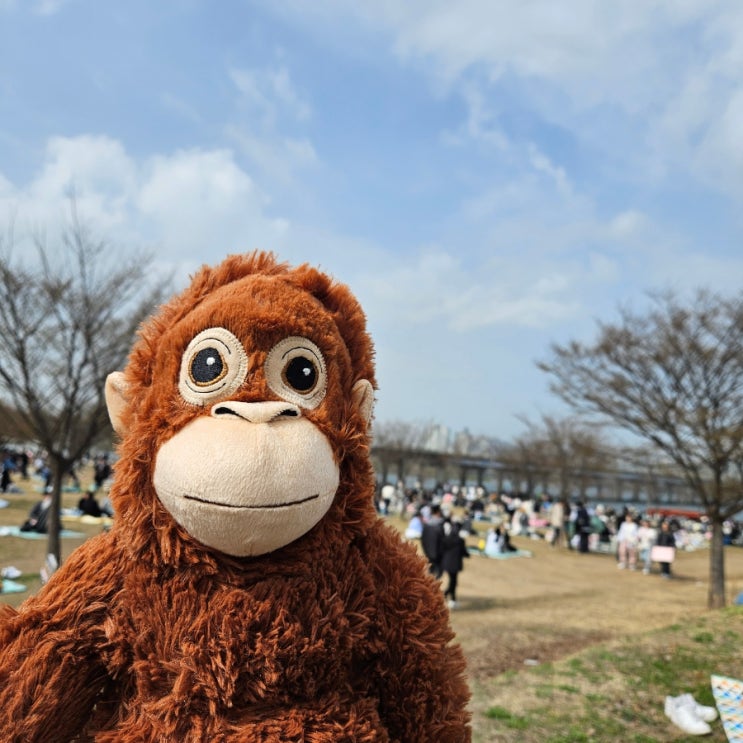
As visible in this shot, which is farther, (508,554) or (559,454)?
(559,454)

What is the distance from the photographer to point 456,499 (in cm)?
3381

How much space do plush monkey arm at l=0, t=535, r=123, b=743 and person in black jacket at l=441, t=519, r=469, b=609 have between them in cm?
839

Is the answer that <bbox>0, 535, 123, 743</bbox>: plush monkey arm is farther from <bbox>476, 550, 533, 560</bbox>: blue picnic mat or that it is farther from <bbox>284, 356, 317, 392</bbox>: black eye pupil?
<bbox>476, 550, 533, 560</bbox>: blue picnic mat

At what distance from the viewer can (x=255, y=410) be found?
4.50 feet

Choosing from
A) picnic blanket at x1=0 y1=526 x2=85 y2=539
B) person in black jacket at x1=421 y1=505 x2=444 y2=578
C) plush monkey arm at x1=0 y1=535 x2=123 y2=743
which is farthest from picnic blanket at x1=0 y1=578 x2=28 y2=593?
plush monkey arm at x1=0 y1=535 x2=123 y2=743

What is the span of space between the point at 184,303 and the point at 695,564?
20.7m

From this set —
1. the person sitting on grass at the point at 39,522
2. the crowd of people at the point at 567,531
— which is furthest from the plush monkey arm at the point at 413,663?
the person sitting on grass at the point at 39,522

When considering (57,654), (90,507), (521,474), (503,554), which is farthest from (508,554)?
(521,474)

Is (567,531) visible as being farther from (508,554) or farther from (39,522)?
(39,522)

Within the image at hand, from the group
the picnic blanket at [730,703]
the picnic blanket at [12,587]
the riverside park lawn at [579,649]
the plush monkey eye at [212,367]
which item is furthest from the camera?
the picnic blanket at [12,587]

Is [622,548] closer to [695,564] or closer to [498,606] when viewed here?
[695,564]

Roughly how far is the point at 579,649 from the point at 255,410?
738 cm

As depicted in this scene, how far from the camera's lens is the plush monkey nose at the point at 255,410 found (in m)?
1.37

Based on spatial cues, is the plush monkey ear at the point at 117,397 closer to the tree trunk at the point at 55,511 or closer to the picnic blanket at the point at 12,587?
the picnic blanket at the point at 12,587
